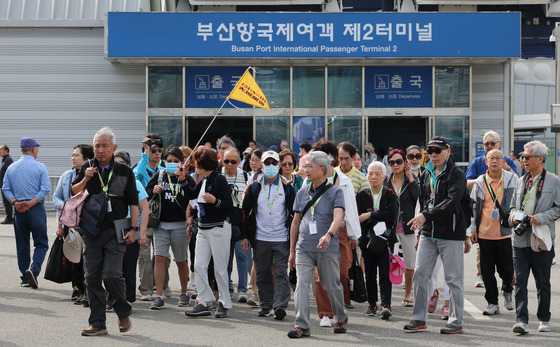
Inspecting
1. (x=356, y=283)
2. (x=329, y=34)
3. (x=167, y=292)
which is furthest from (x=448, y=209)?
(x=329, y=34)

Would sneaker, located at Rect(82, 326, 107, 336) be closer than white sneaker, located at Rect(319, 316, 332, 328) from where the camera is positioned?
Yes

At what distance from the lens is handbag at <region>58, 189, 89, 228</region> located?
7387mm

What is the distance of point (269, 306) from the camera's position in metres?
8.66

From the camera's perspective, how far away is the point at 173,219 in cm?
919

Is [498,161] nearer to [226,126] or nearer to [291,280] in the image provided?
[291,280]

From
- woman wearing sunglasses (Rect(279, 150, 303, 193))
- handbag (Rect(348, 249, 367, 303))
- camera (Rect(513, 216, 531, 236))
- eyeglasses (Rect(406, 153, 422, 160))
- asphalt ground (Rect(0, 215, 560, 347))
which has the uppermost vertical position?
eyeglasses (Rect(406, 153, 422, 160))

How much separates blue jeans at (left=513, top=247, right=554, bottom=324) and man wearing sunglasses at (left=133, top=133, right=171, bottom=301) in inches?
164

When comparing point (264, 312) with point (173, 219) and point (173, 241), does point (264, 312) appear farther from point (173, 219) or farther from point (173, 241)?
point (173, 219)

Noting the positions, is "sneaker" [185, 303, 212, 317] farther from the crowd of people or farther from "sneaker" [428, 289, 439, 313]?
"sneaker" [428, 289, 439, 313]

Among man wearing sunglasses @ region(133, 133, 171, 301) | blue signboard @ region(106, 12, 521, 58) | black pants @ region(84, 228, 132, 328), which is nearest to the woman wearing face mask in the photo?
man wearing sunglasses @ region(133, 133, 171, 301)

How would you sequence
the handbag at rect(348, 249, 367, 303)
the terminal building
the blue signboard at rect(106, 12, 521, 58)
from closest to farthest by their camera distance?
the handbag at rect(348, 249, 367, 303) → the blue signboard at rect(106, 12, 521, 58) → the terminal building

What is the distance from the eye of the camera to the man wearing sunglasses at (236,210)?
9.30m

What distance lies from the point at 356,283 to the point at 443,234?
1260 mm

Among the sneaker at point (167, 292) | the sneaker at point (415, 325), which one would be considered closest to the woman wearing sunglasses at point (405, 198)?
the sneaker at point (415, 325)
